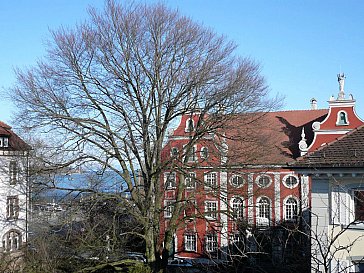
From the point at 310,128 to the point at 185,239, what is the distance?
13.1 metres

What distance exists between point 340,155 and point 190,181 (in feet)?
33.8

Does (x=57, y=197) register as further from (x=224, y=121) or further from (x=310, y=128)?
(x=310, y=128)

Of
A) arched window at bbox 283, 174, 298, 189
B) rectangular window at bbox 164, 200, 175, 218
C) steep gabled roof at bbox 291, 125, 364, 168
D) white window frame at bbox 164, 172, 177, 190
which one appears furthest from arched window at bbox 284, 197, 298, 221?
steep gabled roof at bbox 291, 125, 364, 168

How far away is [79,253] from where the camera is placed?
18.4 m

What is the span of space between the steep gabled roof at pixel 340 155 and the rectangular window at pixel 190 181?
27.6 ft

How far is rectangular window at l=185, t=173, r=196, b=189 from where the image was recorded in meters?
19.2

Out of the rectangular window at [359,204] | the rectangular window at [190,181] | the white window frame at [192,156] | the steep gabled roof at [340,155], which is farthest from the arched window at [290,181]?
the rectangular window at [359,204]

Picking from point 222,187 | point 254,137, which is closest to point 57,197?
point 222,187

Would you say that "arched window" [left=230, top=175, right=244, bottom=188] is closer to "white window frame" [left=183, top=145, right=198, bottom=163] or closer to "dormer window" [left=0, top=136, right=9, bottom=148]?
"white window frame" [left=183, top=145, right=198, bottom=163]

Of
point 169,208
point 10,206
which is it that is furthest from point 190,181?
point 10,206

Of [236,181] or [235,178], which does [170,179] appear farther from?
[236,181]

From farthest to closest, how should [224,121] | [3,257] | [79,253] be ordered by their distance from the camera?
[224,121] → [79,253] → [3,257]

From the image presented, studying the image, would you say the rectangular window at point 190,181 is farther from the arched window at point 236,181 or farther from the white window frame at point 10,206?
the white window frame at point 10,206

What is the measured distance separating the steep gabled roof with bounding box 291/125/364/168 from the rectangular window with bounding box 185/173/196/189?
8408 mm
